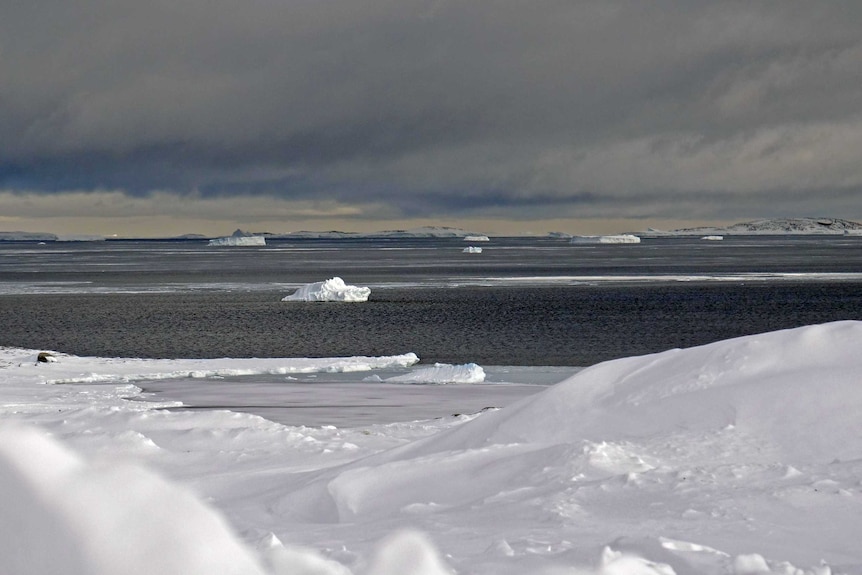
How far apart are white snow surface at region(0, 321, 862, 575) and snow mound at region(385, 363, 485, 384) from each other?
9.49 m

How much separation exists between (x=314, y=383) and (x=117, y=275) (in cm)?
7220

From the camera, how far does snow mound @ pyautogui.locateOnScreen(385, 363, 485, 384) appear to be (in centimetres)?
2153

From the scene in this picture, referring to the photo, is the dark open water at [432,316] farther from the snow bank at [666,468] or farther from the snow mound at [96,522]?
the snow mound at [96,522]

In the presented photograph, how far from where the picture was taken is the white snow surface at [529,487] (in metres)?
5.18

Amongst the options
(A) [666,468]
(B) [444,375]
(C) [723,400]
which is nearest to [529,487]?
(A) [666,468]

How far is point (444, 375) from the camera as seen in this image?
22188mm

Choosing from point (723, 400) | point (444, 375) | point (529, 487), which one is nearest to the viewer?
point (529, 487)

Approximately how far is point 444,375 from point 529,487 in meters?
14.3

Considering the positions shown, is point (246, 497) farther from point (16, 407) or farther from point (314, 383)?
point (314, 383)

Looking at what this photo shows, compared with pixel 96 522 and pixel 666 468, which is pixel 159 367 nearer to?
pixel 666 468

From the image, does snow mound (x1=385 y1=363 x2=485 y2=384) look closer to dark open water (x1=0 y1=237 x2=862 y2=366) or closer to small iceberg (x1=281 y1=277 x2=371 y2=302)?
dark open water (x1=0 y1=237 x2=862 y2=366)

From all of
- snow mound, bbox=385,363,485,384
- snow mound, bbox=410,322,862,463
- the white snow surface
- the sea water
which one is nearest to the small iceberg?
the sea water

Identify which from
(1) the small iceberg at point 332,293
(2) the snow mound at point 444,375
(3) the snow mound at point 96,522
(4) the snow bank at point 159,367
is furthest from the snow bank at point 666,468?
(1) the small iceberg at point 332,293

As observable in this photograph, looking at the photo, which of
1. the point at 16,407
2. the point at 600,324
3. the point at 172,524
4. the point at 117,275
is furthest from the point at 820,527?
the point at 117,275
